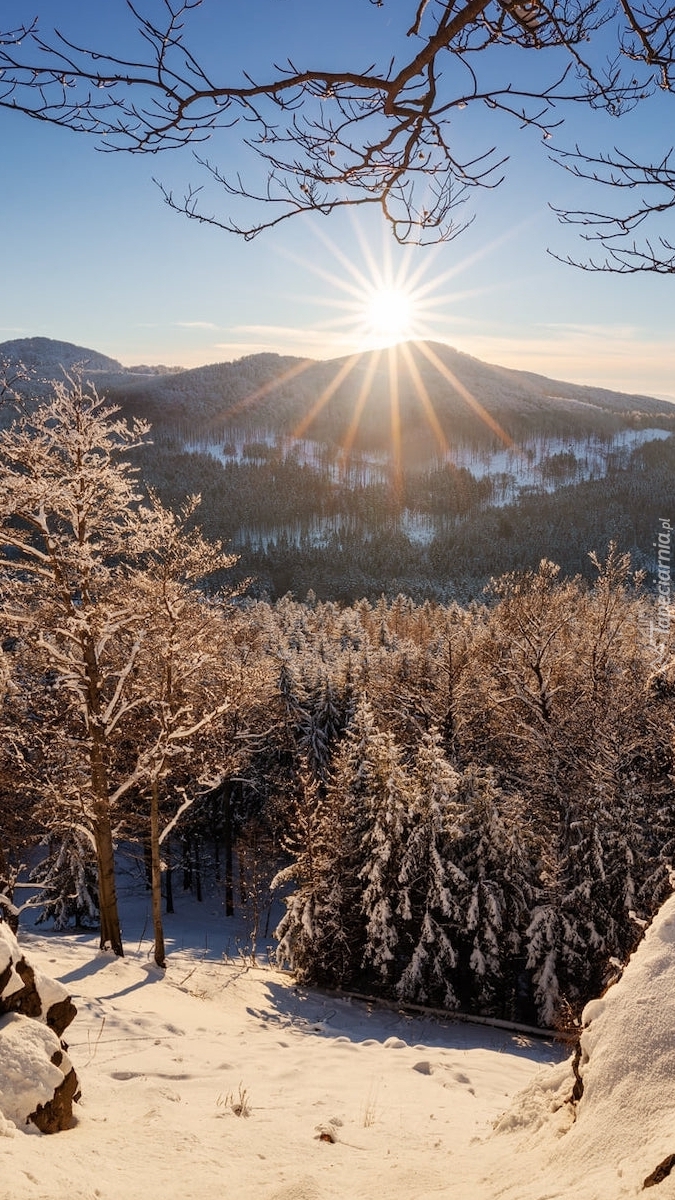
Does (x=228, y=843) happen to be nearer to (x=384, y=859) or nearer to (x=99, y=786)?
(x=384, y=859)

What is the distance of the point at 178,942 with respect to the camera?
23.8m

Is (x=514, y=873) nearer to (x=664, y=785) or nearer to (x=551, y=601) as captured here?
(x=664, y=785)

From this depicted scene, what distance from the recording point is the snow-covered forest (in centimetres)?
1073

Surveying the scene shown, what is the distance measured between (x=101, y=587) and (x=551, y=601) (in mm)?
18208

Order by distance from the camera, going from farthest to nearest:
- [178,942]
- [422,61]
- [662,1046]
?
[178,942]
[662,1046]
[422,61]

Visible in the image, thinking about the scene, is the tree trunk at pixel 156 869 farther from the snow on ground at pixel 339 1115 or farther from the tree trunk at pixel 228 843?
the tree trunk at pixel 228 843

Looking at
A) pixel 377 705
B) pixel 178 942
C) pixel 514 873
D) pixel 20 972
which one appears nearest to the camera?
pixel 20 972

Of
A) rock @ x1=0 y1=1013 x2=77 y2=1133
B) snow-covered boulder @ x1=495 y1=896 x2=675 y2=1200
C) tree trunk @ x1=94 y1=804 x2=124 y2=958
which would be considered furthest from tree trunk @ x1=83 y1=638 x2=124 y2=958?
snow-covered boulder @ x1=495 y1=896 x2=675 y2=1200

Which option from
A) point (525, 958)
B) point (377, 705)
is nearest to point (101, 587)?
point (525, 958)

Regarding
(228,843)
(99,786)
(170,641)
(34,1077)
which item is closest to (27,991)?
(34,1077)

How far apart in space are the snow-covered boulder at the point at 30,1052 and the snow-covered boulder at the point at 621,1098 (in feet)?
10.0

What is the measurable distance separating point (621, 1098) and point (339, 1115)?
10.8 ft

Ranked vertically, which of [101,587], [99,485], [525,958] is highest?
[99,485]

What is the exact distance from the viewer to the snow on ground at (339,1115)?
3609mm
